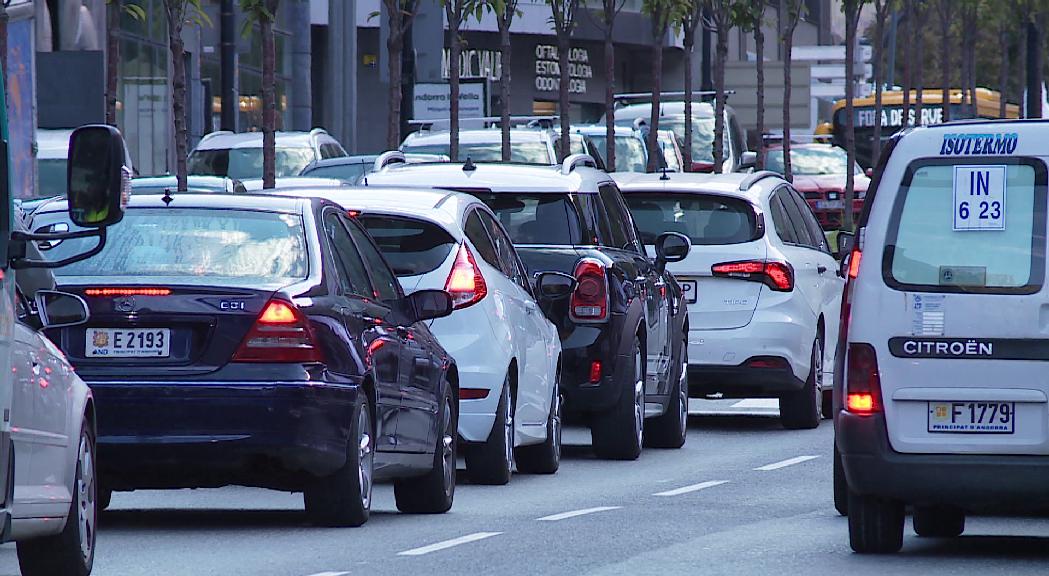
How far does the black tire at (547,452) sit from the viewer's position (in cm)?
1420

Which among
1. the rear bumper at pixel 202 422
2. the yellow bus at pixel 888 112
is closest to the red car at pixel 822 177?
the yellow bus at pixel 888 112

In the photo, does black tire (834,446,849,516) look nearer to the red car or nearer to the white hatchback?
the white hatchback

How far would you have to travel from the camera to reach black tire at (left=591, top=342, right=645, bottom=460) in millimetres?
15117

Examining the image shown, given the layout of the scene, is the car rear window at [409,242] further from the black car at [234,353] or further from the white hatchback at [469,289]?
the black car at [234,353]

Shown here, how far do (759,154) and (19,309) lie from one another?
3287 centimetres

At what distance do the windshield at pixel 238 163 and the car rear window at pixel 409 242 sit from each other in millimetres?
17745

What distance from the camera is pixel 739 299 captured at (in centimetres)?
1733

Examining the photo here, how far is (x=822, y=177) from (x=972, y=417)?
1498 inches

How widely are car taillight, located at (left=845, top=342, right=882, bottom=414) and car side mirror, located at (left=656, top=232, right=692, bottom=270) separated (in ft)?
20.8

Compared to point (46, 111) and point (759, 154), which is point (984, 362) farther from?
point (759, 154)

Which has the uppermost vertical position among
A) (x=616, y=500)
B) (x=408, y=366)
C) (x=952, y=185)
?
(x=952, y=185)

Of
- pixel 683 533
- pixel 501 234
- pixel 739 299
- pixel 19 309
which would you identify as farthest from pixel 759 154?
pixel 19 309

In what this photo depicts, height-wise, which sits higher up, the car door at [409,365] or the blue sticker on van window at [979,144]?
the blue sticker on van window at [979,144]

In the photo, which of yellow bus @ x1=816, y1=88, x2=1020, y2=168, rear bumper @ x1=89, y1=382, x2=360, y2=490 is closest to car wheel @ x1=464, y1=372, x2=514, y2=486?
rear bumper @ x1=89, y1=382, x2=360, y2=490
